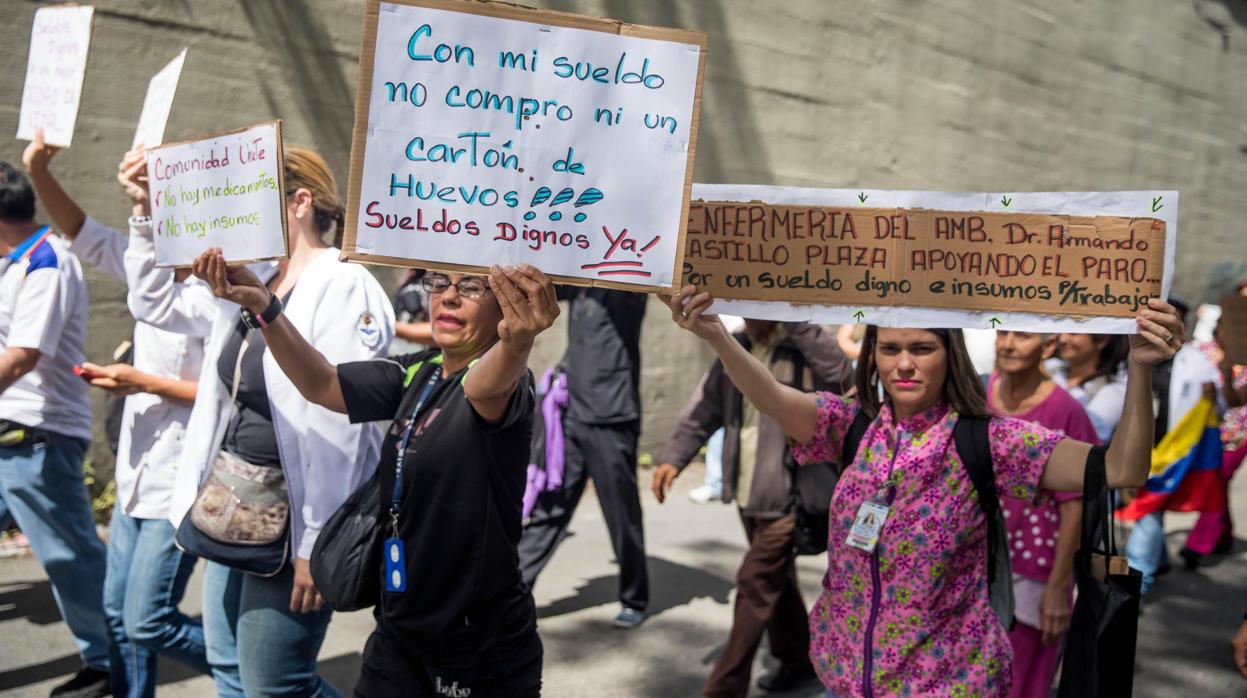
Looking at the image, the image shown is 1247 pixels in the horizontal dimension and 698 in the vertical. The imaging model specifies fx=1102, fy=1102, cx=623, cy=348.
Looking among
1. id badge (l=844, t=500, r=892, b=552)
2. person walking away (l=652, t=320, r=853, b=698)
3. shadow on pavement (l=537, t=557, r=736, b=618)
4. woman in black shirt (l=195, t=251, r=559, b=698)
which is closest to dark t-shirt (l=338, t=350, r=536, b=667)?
woman in black shirt (l=195, t=251, r=559, b=698)

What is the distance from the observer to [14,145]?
5.80 metres

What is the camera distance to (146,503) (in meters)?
3.64

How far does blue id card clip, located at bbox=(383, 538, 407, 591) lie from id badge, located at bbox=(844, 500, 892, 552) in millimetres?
1098

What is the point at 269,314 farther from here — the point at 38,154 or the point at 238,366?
the point at 38,154

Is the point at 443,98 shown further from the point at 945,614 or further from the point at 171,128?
the point at 171,128

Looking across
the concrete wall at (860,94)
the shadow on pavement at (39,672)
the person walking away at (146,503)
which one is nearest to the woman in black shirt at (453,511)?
the person walking away at (146,503)

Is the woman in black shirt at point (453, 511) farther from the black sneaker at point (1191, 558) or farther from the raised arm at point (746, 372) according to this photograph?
the black sneaker at point (1191, 558)

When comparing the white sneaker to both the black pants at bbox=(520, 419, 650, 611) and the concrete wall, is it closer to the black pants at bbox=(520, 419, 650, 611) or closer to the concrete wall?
the concrete wall

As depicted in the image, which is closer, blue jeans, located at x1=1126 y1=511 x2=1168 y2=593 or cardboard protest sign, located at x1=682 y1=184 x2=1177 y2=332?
cardboard protest sign, located at x1=682 y1=184 x2=1177 y2=332

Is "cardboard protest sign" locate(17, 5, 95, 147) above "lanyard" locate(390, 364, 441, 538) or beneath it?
above

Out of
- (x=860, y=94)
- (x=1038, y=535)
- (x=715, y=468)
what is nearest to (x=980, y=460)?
(x=1038, y=535)

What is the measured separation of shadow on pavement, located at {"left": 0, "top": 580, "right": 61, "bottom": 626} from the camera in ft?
16.1

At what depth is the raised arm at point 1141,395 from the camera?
2.51 meters

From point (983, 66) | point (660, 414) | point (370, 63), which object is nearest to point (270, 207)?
point (370, 63)
